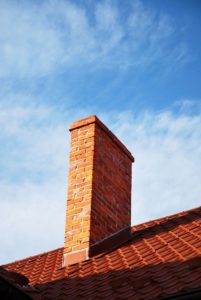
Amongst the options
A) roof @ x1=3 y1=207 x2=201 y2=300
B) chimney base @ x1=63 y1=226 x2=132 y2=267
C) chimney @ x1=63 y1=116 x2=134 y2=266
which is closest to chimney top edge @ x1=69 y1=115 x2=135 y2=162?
chimney @ x1=63 y1=116 x2=134 y2=266

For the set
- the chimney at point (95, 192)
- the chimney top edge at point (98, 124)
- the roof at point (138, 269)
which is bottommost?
the roof at point (138, 269)

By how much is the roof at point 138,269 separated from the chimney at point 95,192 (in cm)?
→ 23

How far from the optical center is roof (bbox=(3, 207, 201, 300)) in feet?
18.4

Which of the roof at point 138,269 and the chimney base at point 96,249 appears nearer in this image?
the roof at point 138,269

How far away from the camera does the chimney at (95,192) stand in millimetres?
7759

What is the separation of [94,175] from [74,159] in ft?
1.57

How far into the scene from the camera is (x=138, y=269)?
21.0 ft

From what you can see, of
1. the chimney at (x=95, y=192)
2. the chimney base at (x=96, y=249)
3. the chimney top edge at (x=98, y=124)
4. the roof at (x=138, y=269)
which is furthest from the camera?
the chimney top edge at (x=98, y=124)

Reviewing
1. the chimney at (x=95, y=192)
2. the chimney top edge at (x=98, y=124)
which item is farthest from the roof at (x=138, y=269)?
the chimney top edge at (x=98, y=124)

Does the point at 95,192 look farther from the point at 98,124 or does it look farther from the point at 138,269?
the point at 138,269

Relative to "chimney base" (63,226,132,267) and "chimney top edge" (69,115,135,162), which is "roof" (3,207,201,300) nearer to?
"chimney base" (63,226,132,267)

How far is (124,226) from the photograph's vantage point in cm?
846

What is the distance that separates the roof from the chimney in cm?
23

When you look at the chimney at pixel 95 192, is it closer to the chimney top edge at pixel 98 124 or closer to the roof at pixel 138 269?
the chimney top edge at pixel 98 124
